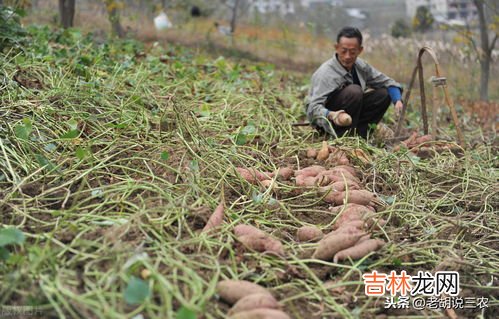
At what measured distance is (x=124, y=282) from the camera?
1435 mm

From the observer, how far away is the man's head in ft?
10.6

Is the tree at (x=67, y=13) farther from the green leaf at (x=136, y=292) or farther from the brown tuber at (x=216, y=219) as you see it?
the green leaf at (x=136, y=292)

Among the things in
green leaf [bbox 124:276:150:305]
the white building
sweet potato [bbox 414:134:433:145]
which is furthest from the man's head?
the white building

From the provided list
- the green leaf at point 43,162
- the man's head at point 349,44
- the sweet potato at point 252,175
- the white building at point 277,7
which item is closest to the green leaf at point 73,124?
the green leaf at point 43,162

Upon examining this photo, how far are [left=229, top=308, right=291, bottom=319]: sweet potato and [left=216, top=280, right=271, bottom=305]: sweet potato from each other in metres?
0.09

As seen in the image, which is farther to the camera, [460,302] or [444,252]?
[444,252]

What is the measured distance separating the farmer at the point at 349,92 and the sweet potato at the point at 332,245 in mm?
1279

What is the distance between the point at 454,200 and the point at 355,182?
0.50 metres

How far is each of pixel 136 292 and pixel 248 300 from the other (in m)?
0.29

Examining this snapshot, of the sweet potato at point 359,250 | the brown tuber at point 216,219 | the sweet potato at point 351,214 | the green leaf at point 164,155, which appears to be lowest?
the sweet potato at point 359,250

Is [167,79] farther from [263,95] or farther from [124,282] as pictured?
[124,282]

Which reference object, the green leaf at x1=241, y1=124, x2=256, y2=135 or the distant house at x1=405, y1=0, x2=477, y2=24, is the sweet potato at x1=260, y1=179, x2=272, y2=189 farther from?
the distant house at x1=405, y1=0, x2=477, y2=24

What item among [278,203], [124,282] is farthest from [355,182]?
[124,282]

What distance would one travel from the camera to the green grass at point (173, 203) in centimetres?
148
